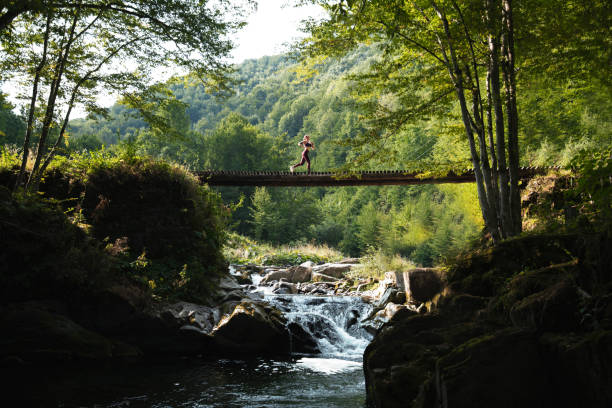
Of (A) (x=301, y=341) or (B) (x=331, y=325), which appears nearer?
(A) (x=301, y=341)

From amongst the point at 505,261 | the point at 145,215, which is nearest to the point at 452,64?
the point at 505,261

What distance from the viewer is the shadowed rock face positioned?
2.32 meters

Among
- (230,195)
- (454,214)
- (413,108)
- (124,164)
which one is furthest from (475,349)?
(230,195)

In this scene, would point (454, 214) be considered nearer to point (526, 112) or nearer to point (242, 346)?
point (526, 112)

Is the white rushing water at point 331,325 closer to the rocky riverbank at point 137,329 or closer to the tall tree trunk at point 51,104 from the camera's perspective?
the rocky riverbank at point 137,329

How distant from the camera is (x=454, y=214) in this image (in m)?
28.3

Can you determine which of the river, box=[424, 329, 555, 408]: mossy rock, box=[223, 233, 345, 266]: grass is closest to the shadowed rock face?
box=[424, 329, 555, 408]: mossy rock

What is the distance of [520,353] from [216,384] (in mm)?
3781

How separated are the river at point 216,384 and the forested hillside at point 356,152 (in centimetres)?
361

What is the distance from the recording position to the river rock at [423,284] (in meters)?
9.05

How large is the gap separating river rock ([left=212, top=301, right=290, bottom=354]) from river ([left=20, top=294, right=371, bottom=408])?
366mm

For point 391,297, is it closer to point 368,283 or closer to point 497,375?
point 368,283

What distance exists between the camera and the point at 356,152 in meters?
11.7

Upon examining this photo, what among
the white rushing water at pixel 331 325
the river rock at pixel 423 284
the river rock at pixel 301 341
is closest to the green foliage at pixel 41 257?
the river rock at pixel 301 341
